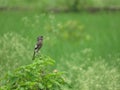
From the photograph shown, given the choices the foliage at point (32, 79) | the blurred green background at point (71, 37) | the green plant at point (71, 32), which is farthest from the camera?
the green plant at point (71, 32)

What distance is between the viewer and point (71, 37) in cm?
1354

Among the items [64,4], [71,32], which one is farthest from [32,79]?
[64,4]

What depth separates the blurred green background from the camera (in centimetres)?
678

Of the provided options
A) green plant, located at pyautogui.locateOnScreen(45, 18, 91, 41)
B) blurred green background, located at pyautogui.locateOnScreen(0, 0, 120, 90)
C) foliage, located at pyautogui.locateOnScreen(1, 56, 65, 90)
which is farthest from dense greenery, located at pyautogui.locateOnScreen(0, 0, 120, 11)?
foliage, located at pyautogui.locateOnScreen(1, 56, 65, 90)

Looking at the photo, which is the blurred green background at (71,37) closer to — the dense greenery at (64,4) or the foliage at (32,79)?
the dense greenery at (64,4)

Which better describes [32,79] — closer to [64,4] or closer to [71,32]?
[71,32]

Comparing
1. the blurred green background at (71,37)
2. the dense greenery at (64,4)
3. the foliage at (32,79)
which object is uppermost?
the dense greenery at (64,4)

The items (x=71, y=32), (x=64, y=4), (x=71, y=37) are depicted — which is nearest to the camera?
(x=71, y=32)

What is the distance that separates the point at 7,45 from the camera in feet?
23.7

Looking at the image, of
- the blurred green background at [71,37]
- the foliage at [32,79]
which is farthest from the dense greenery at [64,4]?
the foliage at [32,79]

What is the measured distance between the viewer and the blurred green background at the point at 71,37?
22.2 ft

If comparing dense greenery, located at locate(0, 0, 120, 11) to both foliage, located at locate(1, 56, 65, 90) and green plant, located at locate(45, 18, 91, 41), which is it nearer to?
green plant, located at locate(45, 18, 91, 41)

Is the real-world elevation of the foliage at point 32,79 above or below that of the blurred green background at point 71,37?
below

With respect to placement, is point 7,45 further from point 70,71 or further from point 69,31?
point 69,31
